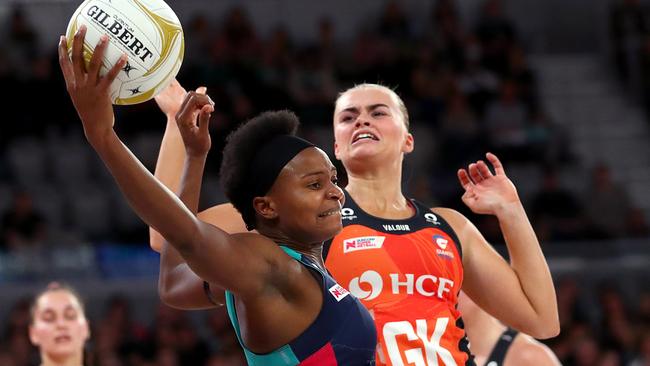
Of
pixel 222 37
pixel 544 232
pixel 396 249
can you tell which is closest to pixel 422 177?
pixel 544 232

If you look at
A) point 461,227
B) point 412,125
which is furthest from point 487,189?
point 412,125

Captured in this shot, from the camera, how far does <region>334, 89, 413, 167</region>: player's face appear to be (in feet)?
13.9

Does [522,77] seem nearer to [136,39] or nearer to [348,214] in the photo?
[348,214]

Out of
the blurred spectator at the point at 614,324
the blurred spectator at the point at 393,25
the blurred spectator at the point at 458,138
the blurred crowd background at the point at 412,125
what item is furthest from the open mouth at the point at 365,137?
the blurred spectator at the point at 393,25

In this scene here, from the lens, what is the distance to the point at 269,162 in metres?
3.20

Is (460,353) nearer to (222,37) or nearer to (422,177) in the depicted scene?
(422,177)

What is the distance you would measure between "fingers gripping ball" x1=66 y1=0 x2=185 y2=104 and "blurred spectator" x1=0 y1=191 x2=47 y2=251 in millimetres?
6917

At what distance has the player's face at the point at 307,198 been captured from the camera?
3.20 m

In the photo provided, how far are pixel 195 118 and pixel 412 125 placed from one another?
28.8 feet

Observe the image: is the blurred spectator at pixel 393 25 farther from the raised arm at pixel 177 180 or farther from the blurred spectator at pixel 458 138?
the raised arm at pixel 177 180

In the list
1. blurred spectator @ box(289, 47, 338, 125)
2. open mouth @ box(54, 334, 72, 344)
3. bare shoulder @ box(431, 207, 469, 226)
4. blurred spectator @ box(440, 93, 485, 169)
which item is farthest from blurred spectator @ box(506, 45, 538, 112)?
bare shoulder @ box(431, 207, 469, 226)

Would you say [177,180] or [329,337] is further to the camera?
[177,180]

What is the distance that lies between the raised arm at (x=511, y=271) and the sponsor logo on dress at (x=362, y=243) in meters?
0.39

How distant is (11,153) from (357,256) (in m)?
7.86
